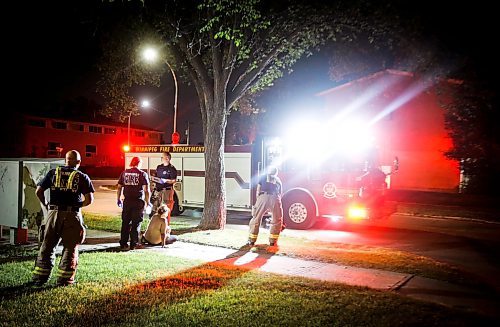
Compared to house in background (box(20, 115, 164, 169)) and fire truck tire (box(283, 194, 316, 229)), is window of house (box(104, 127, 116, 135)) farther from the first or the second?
fire truck tire (box(283, 194, 316, 229))

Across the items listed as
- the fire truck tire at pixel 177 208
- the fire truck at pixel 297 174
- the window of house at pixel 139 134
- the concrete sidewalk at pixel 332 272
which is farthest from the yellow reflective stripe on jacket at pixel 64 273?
the window of house at pixel 139 134

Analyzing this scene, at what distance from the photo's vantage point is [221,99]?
11.6 meters

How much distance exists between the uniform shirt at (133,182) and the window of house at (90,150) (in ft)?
162

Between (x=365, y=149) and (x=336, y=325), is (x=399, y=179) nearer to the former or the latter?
(x=365, y=149)

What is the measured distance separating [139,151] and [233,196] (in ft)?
14.9

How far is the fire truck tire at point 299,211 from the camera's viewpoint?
40.5ft

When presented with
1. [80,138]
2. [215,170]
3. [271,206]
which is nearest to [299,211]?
[215,170]

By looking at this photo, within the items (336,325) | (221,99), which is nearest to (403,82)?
(221,99)

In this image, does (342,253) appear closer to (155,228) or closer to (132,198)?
(155,228)

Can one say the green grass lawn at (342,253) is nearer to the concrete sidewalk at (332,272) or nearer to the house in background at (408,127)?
the concrete sidewalk at (332,272)

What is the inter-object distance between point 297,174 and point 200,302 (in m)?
7.47

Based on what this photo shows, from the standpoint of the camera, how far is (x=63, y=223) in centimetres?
633

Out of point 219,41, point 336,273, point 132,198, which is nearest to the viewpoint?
point 336,273

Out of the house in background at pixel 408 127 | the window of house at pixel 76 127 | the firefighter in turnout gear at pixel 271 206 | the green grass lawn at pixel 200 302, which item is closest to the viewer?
the green grass lawn at pixel 200 302
